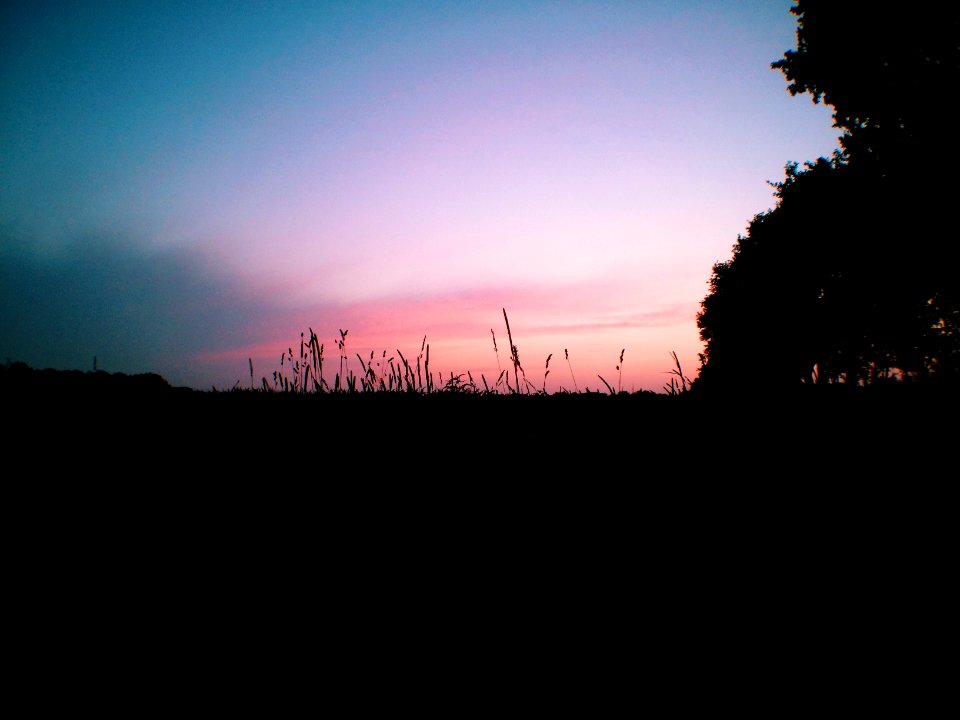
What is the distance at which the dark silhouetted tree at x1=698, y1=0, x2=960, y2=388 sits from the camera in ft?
39.8

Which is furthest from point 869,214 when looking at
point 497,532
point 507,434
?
point 497,532

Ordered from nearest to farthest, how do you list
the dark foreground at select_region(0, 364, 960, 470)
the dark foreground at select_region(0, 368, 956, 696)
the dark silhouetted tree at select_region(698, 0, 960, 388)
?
the dark foreground at select_region(0, 368, 956, 696), the dark foreground at select_region(0, 364, 960, 470), the dark silhouetted tree at select_region(698, 0, 960, 388)

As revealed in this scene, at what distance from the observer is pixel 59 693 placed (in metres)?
1.70

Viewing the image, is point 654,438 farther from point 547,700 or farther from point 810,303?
point 810,303

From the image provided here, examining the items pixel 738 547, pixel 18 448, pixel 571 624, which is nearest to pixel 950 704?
pixel 738 547

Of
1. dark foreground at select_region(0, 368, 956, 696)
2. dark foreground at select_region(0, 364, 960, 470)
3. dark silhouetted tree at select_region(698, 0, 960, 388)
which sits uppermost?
dark silhouetted tree at select_region(698, 0, 960, 388)

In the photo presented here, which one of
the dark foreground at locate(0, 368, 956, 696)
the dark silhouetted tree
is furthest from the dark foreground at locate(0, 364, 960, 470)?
the dark silhouetted tree

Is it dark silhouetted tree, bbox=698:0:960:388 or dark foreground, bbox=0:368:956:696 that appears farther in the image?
dark silhouetted tree, bbox=698:0:960:388

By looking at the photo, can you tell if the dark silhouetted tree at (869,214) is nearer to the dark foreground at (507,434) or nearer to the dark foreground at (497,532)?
the dark foreground at (507,434)

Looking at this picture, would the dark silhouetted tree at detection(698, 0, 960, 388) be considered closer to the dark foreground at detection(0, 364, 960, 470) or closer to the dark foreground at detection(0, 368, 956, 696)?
the dark foreground at detection(0, 364, 960, 470)

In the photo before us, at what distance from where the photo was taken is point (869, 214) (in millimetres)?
13812

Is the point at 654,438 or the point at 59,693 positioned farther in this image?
the point at 654,438

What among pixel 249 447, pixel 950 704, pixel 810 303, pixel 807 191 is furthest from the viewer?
pixel 810 303

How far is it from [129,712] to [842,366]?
2193 cm
